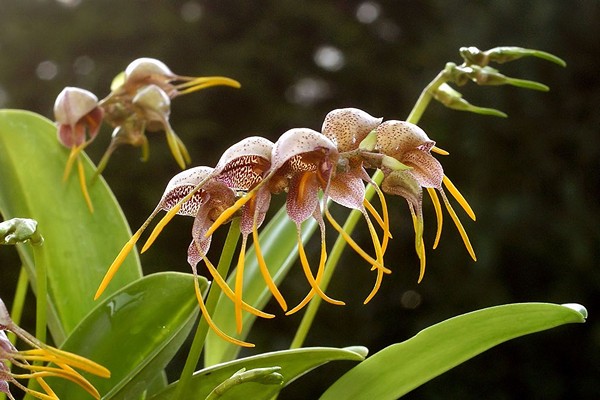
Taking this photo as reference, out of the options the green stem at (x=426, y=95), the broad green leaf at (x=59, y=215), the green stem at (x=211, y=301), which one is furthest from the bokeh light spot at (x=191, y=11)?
the green stem at (x=211, y=301)

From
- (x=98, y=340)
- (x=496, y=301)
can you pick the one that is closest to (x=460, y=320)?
(x=98, y=340)

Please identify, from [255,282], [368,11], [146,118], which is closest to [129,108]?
[146,118]

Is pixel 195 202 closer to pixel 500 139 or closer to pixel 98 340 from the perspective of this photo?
pixel 98 340

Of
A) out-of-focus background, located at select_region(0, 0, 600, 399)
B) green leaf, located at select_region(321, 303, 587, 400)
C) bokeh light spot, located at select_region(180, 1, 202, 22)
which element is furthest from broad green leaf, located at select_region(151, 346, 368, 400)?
bokeh light spot, located at select_region(180, 1, 202, 22)

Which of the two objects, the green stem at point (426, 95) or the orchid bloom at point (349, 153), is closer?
the orchid bloom at point (349, 153)

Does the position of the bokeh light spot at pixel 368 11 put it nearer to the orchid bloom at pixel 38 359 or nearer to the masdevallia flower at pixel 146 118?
the masdevallia flower at pixel 146 118

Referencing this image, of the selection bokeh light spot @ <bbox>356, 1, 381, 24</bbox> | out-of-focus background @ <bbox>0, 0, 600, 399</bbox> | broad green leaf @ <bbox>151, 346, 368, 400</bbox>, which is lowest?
out-of-focus background @ <bbox>0, 0, 600, 399</bbox>

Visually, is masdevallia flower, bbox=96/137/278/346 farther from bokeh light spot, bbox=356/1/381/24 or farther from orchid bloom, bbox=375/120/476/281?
bokeh light spot, bbox=356/1/381/24
